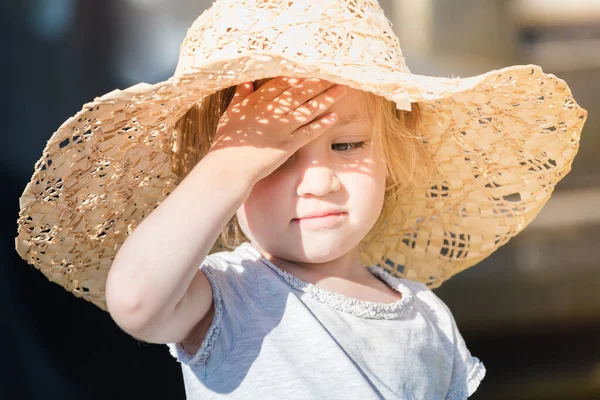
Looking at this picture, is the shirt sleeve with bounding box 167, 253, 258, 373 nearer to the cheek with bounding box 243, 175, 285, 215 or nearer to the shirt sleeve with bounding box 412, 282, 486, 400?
the cheek with bounding box 243, 175, 285, 215

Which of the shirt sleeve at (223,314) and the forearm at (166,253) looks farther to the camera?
the shirt sleeve at (223,314)

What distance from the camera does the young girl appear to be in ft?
3.25

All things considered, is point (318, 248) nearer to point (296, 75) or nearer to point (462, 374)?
point (296, 75)

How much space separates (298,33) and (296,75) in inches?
5.2

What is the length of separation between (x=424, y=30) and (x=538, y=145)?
2.74ft

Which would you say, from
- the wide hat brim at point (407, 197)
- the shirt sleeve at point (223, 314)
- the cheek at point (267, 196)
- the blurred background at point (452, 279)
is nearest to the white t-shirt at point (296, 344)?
the shirt sleeve at point (223, 314)

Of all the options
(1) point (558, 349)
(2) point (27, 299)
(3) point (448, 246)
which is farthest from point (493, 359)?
(2) point (27, 299)

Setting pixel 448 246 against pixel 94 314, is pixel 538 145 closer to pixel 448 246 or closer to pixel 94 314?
pixel 448 246

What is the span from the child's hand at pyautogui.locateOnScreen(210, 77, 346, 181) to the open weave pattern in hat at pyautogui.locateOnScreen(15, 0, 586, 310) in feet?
0.15

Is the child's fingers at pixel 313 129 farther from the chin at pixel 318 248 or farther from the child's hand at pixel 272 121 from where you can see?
the chin at pixel 318 248

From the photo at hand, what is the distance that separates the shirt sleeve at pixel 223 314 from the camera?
1123 millimetres

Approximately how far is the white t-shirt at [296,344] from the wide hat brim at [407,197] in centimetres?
22

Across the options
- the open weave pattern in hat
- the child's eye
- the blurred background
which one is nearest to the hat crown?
the open weave pattern in hat

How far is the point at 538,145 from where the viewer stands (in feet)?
4.83
